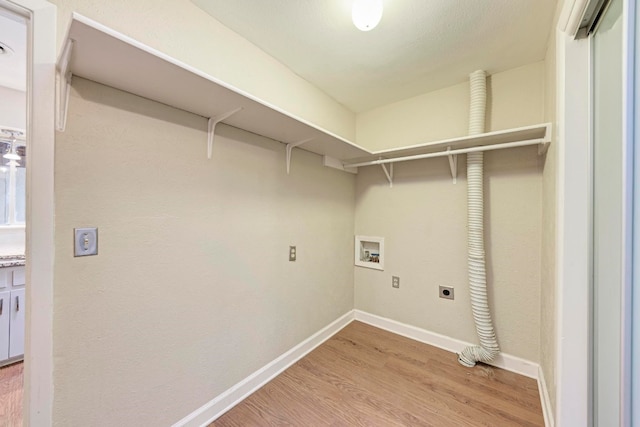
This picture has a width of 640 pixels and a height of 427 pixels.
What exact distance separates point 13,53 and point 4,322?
210cm

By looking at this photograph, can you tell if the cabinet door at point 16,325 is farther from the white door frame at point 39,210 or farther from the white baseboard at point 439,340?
the white baseboard at point 439,340

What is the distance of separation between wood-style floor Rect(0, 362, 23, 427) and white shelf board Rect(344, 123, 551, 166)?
3.04 m

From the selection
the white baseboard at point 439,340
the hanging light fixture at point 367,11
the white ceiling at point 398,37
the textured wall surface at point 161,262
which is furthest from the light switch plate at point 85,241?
the white baseboard at point 439,340

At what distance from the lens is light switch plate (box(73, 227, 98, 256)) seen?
3.32ft

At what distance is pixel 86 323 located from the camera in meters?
1.04

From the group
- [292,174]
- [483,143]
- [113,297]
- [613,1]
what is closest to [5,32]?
[113,297]

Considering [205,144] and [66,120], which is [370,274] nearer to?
[205,144]

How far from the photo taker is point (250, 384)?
5.50 feet

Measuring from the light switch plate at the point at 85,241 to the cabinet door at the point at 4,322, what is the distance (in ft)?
6.34

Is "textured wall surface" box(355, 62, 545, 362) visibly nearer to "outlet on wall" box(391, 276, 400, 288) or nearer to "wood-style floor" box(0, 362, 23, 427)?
"outlet on wall" box(391, 276, 400, 288)

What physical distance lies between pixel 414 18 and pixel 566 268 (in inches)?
61.2

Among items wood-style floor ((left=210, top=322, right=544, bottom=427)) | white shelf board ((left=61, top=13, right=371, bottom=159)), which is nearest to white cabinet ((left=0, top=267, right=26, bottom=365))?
wood-style floor ((left=210, top=322, right=544, bottom=427))

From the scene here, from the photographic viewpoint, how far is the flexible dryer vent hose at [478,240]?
6.33 feet

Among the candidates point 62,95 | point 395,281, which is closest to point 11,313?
point 62,95
